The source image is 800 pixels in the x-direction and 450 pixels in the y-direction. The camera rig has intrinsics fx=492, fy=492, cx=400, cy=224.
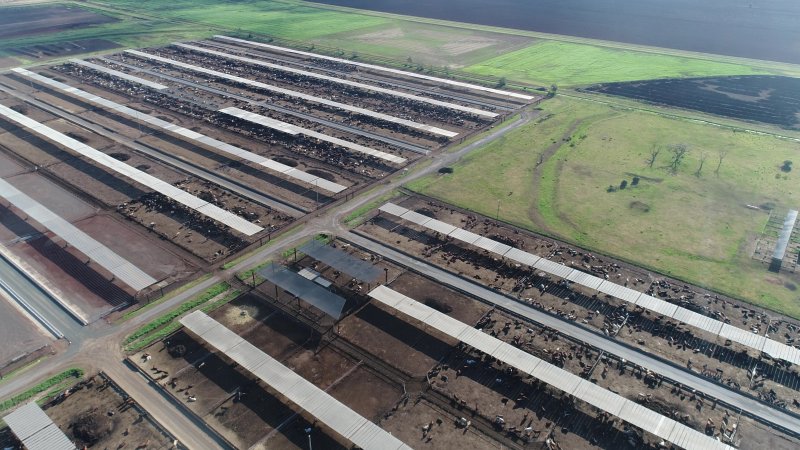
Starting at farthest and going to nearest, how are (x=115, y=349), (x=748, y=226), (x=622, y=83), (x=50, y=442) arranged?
(x=622, y=83) < (x=748, y=226) < (x=115, y=349) < (x=50, y=442)

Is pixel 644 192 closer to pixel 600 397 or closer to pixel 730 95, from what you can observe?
pixel 600 397

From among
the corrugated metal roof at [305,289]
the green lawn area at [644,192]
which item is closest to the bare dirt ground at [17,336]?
the corrugated metal roof at [305,289]

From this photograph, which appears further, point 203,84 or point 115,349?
point 203,84

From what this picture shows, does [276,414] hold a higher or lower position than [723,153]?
lower

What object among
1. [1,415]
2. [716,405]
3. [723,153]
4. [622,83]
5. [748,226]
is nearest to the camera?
[1,415]

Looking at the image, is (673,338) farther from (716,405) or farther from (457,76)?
(457,76)

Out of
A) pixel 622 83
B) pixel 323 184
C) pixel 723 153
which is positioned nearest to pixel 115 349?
pixel 323 184

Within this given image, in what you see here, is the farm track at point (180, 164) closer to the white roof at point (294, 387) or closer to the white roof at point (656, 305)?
the white roof at point (294, 387)
